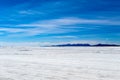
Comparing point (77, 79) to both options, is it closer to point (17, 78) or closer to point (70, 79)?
point (70, 79)

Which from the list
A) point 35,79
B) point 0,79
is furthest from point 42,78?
point 0,79

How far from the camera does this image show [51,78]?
9.76 m

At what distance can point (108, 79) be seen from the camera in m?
9.29

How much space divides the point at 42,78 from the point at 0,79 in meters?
1.84

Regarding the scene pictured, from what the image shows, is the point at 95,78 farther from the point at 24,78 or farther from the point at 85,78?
the point at 24,78

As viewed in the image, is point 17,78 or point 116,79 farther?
point 17,78

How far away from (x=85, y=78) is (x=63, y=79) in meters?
1.00

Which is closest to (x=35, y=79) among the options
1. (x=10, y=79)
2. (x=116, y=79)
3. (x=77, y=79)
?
(x=10, y=79)

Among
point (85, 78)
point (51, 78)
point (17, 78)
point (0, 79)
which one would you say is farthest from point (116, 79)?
point (0, 79)

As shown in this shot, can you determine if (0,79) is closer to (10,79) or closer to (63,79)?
(10,79)

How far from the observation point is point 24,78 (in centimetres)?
984

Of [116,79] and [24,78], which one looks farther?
[24,78]

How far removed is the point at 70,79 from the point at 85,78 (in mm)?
704

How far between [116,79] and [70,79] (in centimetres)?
195
